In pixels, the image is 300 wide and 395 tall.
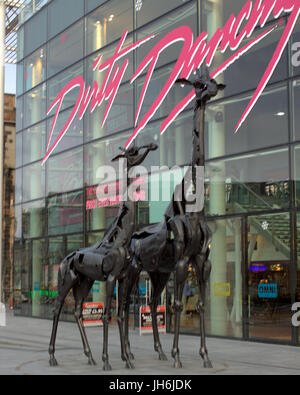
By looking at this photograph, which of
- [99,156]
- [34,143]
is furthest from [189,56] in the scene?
[34,143]

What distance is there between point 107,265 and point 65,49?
650 inches

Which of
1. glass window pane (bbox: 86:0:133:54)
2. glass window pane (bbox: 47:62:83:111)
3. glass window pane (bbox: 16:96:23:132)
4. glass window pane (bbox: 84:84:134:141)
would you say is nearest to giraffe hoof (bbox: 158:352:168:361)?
glass window pane (bbox: 84:84:134:141)

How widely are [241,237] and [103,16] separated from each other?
38.1ft

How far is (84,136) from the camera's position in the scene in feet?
76.2

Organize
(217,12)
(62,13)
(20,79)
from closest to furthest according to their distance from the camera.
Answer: (217,12) → (62,13) → (20,79)

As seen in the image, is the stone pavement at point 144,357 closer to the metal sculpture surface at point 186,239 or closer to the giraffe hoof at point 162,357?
the giraffe hoof at point 162,357

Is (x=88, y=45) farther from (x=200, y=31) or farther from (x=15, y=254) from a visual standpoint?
(x=15, y=254)

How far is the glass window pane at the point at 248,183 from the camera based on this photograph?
48.9ft

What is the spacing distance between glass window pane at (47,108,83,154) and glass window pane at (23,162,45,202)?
1.63m

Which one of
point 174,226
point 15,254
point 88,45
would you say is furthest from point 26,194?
point 174,226

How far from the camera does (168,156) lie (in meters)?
18.8

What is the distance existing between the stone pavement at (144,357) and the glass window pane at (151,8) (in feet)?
34.4

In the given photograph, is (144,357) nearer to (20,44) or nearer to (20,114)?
(20,114)

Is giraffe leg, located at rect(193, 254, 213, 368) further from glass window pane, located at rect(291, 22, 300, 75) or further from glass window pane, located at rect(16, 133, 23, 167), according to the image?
glass window pane, located at rect(16, 133, 23, 167)
